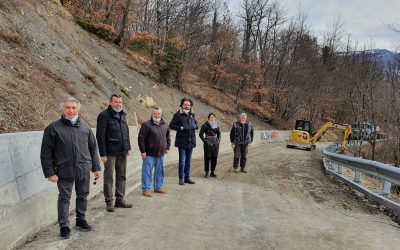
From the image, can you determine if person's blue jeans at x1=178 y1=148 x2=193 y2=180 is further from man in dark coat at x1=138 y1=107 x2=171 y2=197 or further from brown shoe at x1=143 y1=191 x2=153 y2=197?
brown shoe at x1=143 y1=191 x2=153 y2=197

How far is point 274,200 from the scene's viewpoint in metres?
9.58

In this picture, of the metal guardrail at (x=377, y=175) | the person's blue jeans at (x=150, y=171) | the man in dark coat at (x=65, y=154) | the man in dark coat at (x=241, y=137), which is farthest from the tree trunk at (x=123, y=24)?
the man in dark coat at (x=65, y=154)

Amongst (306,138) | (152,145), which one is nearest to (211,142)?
(152,145)

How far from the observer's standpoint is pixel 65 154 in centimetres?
593

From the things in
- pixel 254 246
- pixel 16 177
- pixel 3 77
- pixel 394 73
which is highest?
pixel 394 73

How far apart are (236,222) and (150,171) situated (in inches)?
109

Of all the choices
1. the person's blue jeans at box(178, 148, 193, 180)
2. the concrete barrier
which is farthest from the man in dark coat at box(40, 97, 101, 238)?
the person's blue jeans at box(178, 148, 193, 180)

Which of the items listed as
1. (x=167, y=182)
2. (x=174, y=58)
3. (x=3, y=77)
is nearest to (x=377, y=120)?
(x=174, y=58)

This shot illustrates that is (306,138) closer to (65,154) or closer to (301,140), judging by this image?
(301,140)

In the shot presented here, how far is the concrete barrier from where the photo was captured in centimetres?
531

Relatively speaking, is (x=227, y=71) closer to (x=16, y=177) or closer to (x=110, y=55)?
(x=110, y=55)

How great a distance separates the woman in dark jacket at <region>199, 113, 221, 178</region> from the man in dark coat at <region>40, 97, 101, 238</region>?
6.90 metres

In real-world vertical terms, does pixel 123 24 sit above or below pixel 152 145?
above

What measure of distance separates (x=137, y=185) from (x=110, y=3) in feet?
82.7
